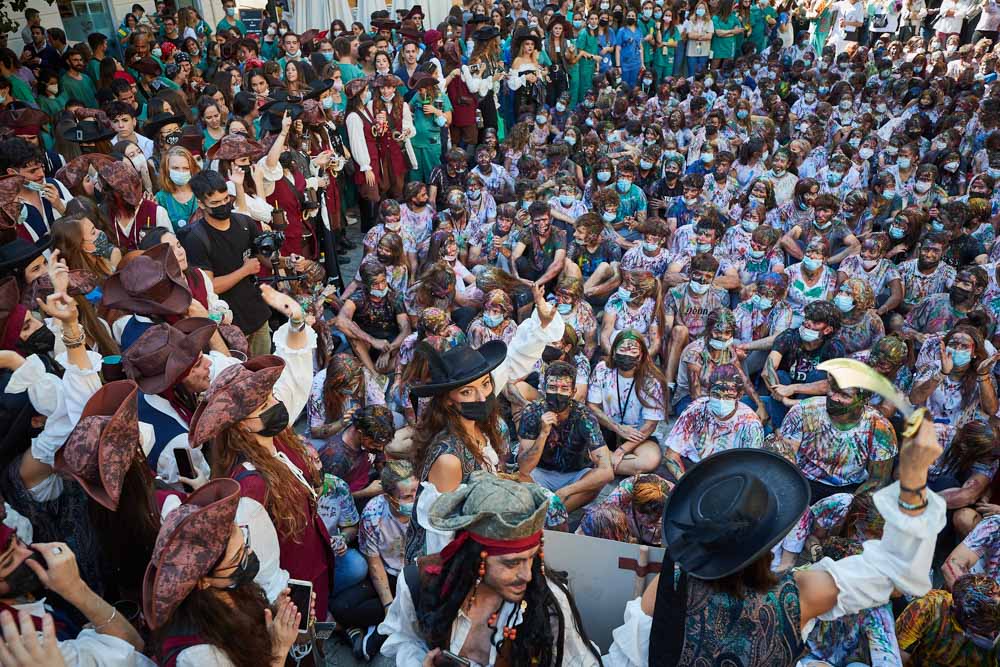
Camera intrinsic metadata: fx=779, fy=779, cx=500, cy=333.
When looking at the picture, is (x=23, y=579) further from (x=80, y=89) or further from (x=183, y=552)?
(x=80, y=89)

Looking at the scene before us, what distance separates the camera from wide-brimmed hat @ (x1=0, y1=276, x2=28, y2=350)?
4531 mm

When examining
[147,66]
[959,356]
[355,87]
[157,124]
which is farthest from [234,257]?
[147,66]

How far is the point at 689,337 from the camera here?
23.4 feet

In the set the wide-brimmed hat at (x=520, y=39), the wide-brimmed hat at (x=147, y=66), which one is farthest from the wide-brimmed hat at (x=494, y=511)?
the wide-brimmed hat at (x=520, y=39)

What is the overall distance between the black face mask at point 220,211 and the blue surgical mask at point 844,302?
5.14 m

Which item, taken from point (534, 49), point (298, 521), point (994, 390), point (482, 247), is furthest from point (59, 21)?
point (994, 390)

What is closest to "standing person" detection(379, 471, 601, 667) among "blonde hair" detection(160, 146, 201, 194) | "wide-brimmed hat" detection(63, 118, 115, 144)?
"blonde hair" detection(160, 146, 201, 194)

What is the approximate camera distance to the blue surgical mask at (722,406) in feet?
16.8

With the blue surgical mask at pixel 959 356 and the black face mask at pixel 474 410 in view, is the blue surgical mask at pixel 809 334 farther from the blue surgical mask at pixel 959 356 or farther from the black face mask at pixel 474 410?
the black face mask at pixel 474 410

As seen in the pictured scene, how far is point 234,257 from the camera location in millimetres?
6129

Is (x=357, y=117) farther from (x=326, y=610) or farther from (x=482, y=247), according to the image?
(x=326, y=610)

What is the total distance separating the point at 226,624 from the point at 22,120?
7.09 metres

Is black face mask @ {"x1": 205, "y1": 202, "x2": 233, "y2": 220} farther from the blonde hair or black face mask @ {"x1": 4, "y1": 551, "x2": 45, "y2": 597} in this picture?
black face mask @ {"x1": 4, "y1": 551, "x2": 45, "y2": 597}

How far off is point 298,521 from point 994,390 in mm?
4965
